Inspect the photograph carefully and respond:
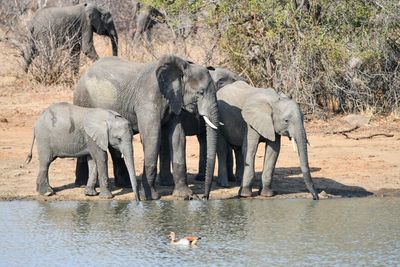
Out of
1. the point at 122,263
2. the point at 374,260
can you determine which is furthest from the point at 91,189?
the point at 374,260

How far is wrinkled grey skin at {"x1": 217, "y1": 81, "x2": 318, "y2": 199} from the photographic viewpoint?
41.3 ft

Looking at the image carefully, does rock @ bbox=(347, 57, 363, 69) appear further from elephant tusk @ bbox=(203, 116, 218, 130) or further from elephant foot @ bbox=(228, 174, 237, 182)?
elephant tusk @ bbox=(203, 116, 218, 130)

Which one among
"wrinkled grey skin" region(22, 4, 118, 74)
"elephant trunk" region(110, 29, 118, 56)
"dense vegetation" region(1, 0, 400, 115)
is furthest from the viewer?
"elephant trunk" region(110, 29, 118, 56)

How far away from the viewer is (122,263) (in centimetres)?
962

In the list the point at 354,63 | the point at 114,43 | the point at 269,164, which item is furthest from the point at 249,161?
the point at 114,43

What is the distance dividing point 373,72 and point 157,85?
20.8 ft

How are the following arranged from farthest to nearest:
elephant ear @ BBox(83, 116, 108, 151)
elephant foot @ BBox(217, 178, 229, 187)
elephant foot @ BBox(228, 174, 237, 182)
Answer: elephant foot @ BBox(228, 174, 237, 182) → elephant foot @ BBox(217, 178, 229, 187) → elephant ear @ BBox(83, 116, 108, 151)

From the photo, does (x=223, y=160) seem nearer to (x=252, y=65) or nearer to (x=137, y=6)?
(x=252, y=65)

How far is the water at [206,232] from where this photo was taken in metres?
9.82

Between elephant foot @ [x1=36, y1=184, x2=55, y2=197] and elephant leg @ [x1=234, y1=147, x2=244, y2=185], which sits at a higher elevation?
elephant leg @ [x1=234, y1=147, x2=244, y2=185]

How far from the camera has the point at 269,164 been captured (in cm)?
1278

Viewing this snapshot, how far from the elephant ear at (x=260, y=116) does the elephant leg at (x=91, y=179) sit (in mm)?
1832

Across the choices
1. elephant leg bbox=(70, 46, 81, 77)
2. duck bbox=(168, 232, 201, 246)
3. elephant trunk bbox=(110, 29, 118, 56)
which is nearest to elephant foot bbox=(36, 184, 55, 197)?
duck bbox=(168, 232, 201, 246)

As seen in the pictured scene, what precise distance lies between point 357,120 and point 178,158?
527 centimetres
